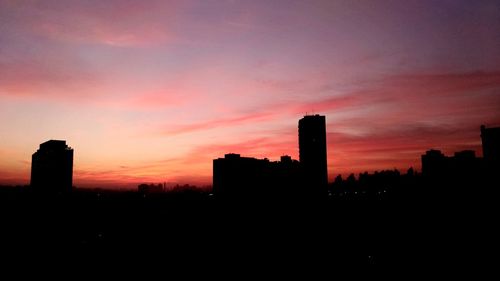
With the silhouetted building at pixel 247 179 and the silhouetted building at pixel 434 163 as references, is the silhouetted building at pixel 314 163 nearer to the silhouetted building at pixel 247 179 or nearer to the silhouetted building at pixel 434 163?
the silhouetted building at pixel 247 179

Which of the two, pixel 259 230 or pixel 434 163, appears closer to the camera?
pixel 259 230

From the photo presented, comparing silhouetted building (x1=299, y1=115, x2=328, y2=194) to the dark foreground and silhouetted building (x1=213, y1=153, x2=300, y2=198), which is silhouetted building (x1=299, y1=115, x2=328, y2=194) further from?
the dark foreground

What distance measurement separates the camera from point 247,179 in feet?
597

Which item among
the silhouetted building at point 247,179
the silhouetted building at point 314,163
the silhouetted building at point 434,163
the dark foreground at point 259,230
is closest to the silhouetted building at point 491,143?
the silhouetted building at point 434,163

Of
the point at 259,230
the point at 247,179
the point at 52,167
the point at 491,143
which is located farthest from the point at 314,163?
A: the point at 52,167

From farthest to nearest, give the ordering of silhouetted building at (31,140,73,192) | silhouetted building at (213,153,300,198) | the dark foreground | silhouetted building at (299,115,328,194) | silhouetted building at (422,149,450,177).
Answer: silhouetted building at (299,115,328,194) < silhouetted building at (31,140,73,192) < silhouetted building at (213,153,300,198) < silhouetted building at (422,149,450,177) < the dark foreground

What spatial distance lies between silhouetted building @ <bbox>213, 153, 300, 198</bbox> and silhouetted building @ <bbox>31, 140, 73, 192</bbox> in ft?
237

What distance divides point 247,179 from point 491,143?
101 metres

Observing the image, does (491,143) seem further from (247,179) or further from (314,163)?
(247,179)

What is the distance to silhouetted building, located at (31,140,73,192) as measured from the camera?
602 ft

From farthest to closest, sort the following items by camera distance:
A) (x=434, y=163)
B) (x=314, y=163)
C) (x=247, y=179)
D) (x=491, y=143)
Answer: (x=314, y=163) < (x=247, y=179) < (x=434, y=163) < (x=491, y=143)

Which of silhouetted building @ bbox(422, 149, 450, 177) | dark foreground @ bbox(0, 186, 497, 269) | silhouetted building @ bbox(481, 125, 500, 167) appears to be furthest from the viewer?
silhouetted building @ bbox(422, 149, 450, 177)

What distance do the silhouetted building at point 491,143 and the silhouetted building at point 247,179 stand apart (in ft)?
265

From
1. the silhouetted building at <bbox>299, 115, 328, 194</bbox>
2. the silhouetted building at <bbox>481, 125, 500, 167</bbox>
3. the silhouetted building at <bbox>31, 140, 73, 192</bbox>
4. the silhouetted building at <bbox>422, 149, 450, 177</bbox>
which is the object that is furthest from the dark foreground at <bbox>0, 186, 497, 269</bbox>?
the silhouetted building at <bbox>481, 125, 500, 167</bbox>
